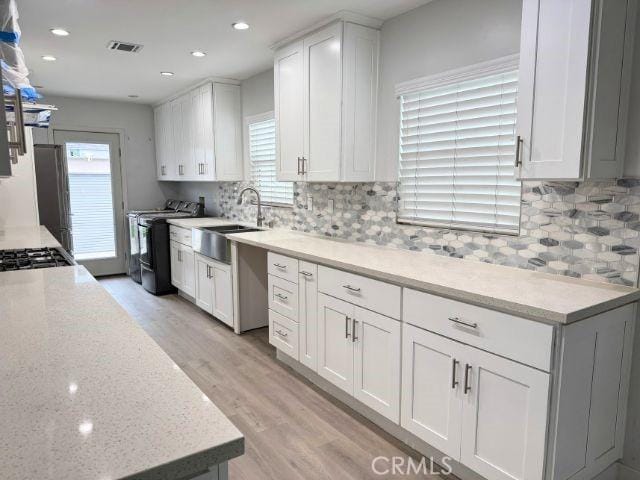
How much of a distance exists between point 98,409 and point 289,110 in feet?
9.71

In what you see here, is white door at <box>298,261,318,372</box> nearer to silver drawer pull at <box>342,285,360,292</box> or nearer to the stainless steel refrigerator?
silver drawer pull at <box>342,285,360,292</box>

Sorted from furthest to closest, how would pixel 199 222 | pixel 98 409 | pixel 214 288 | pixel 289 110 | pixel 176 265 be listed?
pixel 176 265, pixel 199 222, pixel 214 288, pixel 289 110, pixel 98 409

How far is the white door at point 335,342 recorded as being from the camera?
2.57m

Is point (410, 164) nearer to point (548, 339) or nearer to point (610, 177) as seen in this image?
point (610, 177)

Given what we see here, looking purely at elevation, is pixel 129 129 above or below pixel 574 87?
above

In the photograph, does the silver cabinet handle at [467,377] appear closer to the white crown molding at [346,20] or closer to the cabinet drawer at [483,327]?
the cabinet drawer at [483,327]

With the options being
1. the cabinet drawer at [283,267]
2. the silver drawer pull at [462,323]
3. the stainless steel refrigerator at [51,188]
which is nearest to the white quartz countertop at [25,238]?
the stainless steel refrigerator at [51,188]

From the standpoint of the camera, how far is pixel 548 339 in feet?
5.17

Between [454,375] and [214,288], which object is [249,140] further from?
[454,375]

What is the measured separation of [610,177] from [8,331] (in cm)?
230

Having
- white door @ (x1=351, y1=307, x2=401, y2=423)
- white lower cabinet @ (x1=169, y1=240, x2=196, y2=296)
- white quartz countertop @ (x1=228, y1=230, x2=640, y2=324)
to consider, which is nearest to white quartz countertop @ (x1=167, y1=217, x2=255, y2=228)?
white lower cabinet @ (x1=169, y1=240, x2=196, y2=296)

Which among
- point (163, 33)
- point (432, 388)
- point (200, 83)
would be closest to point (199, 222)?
point (200, 83)

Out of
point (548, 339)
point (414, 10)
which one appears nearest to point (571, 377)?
point (548, 339)

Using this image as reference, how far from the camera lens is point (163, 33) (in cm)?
329
